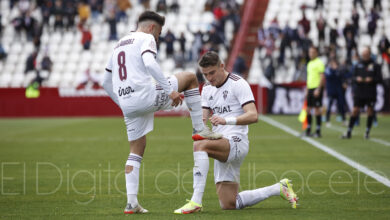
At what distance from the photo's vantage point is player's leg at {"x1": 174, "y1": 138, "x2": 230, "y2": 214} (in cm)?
720

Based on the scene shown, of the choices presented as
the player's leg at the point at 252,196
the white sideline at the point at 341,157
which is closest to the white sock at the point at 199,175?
the player's leg at the point at 252,196

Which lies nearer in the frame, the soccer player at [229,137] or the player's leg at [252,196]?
the soccer player at [229,137]

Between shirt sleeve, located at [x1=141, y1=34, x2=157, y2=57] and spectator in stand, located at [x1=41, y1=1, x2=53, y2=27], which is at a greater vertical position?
spectator in stand, located at [x1=41, y1=1, x2=53, y2=27]

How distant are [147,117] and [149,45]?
2.82 ft

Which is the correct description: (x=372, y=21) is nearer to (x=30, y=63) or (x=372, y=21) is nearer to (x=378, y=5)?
(x=378, y=5)

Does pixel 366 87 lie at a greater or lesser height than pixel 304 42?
lesser

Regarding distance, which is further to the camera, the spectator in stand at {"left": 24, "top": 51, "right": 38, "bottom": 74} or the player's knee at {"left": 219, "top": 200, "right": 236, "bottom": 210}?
the spectator in stand at {"left": 24, "top": 51, "right": 38, "bottom": 74}

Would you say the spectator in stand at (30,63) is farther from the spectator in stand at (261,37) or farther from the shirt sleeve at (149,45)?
the shirt sleeve at (149,45)

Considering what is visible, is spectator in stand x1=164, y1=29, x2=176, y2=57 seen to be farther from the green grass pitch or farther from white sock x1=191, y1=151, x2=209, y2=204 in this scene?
white sock x1=191, y1=151, x2=209, y2=204

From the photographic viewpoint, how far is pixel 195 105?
25.0 feet

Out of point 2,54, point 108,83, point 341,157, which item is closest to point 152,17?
point 108,83

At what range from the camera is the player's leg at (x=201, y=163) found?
23.6 ft

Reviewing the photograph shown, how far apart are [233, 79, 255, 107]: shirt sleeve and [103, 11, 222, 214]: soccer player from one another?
43 centimetres

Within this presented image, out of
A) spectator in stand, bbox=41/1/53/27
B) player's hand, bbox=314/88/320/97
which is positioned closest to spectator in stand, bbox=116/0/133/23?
spectator in stand, bbox=41/1/53/27
